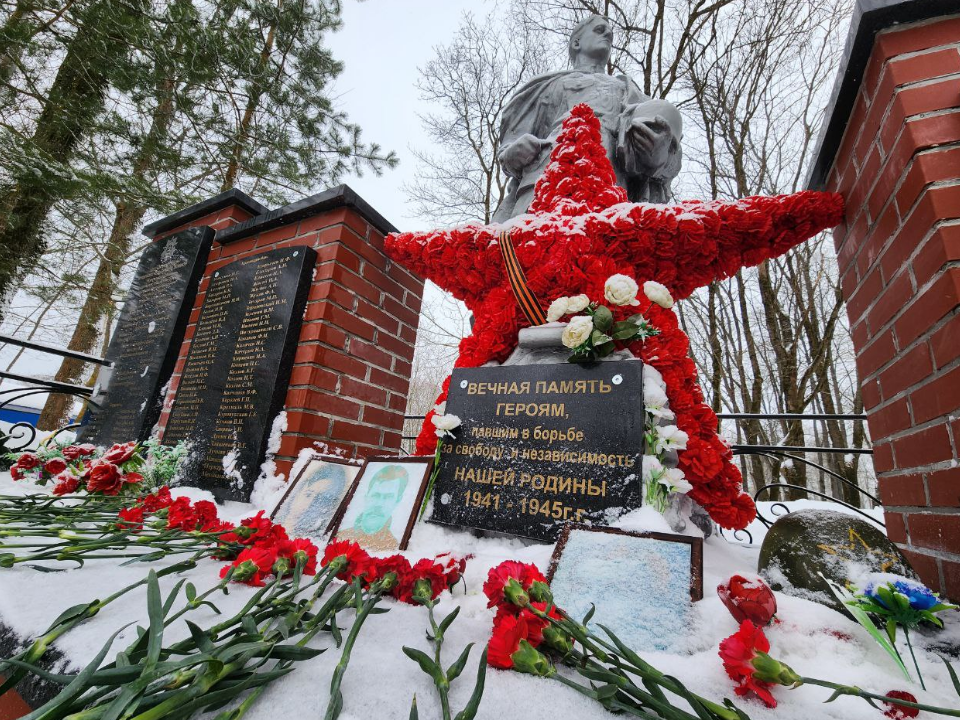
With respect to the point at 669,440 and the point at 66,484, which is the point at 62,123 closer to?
the point at 66,484

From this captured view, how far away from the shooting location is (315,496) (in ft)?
6.04

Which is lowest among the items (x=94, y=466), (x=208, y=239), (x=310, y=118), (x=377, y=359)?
(x=94, y=466)

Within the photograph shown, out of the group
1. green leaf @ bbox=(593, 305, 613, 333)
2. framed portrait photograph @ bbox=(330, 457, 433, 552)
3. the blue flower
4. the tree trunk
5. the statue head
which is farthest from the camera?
the tree trunk

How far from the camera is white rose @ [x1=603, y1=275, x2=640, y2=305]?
5.63 ft

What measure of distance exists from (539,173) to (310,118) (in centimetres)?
418

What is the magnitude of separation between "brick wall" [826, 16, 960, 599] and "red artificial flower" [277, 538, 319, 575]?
5.50 feet

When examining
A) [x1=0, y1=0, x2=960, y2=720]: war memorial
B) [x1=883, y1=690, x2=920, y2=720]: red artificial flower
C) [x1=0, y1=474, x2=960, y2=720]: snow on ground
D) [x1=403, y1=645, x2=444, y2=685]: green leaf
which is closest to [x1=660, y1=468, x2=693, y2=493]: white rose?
[x1=0, y1=0, x2=960, y2=720]: war memorial

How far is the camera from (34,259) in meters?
5.13

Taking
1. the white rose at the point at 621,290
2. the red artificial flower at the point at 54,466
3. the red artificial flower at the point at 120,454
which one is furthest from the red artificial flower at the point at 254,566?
the red artificial flower at the point at 54,466

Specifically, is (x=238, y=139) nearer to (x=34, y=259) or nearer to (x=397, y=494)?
(x=34, y=259)

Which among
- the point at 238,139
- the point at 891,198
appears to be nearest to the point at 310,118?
the point at 238,139

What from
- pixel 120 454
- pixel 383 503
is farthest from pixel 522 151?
pixel 120 454

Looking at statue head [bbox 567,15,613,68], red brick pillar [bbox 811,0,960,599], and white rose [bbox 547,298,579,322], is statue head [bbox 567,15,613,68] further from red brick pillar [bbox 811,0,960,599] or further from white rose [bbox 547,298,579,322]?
white rose [bbox 547,298,579,322]

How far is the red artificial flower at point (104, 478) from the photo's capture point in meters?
2.00
